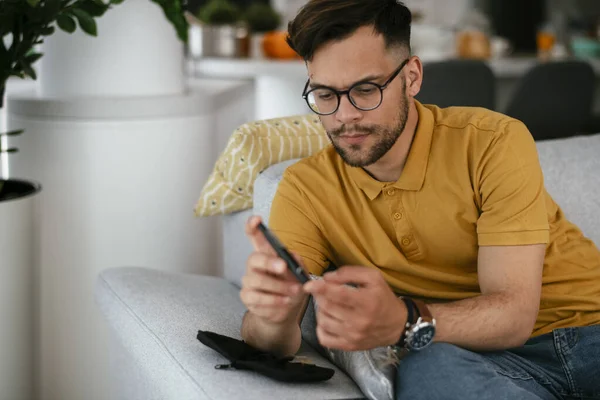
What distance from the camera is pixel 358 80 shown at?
1686 millimetres

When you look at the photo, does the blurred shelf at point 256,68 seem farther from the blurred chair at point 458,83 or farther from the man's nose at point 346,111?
the man's nose at point 346,111

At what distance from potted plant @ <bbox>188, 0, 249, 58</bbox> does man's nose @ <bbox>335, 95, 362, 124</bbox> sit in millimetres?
3187

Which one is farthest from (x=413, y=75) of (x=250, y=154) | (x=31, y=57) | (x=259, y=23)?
(x=259, y=23)

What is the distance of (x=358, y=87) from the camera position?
5.55ft

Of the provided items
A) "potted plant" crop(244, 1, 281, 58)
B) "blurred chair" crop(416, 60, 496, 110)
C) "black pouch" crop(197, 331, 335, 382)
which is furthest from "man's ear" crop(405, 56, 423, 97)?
"potted plant" crop(244, 1, 281, 58)

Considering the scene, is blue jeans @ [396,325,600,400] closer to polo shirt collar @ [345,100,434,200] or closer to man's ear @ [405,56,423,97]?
polo shirt collar @ [345,100,434,200]

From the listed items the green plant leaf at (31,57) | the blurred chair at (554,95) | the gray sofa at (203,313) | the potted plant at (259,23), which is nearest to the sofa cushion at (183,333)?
the gray sofa at (203,313)

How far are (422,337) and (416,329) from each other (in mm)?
19

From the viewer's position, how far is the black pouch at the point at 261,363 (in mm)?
1579

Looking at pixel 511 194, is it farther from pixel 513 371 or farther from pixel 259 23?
pixel 259 23

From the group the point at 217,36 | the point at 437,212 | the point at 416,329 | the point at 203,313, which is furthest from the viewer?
the point at 217,36

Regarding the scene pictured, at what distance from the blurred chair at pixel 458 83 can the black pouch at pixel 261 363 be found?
196 cm

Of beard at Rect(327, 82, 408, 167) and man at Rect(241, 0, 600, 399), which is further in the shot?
beard at Rect(327, 82, 408, 167)

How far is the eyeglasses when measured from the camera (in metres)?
1.69
